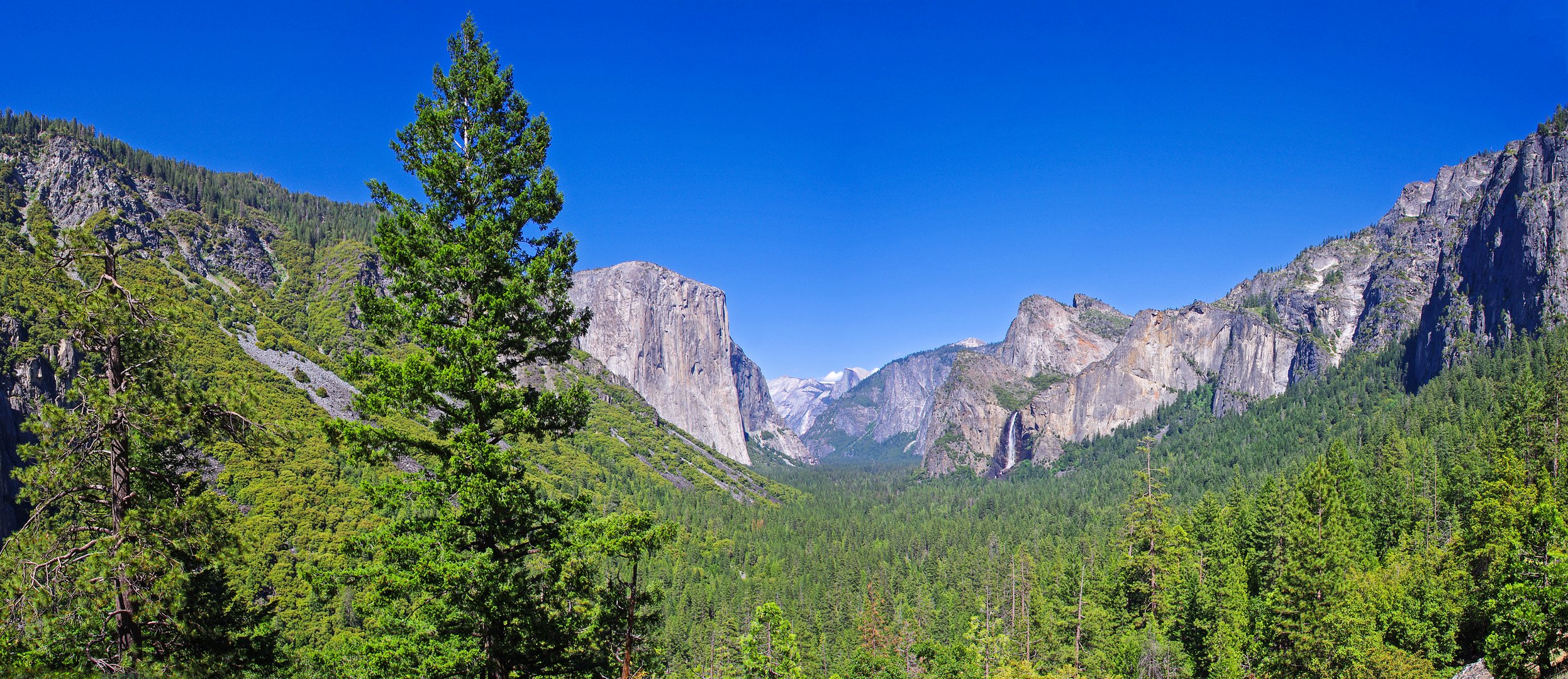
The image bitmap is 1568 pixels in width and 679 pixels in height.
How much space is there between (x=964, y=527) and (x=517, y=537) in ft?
340

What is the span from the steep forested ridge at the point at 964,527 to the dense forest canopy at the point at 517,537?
268 millimetres

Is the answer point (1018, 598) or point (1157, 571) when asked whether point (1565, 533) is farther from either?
point (1018, 598)

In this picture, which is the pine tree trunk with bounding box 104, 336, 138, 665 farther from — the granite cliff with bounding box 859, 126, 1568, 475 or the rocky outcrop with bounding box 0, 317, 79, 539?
the granite cliff with bounding box 859, 126, 1568, 475

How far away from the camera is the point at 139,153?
491ft

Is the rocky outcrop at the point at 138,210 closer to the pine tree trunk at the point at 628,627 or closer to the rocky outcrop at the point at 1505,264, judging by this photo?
the pine tree trunk at the point at 628,627

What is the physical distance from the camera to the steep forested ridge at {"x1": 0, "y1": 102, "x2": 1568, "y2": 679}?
974 inches

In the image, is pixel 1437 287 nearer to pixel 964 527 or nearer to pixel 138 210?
pixel 964 527

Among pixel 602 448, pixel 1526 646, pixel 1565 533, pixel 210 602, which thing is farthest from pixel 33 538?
pixel 602 448

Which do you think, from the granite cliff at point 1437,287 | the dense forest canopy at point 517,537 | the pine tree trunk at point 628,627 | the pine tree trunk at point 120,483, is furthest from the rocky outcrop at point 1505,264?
the pine tree trunk at point 120,483

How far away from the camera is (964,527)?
106 metres

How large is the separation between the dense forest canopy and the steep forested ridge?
10.5 inches

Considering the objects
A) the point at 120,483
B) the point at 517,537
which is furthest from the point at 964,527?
the point at 120,483

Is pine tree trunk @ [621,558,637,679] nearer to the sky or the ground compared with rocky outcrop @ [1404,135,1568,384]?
nearer to the ground

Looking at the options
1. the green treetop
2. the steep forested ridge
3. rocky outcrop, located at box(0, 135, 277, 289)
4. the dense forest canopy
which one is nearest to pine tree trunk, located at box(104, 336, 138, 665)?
the dense forest canopy
